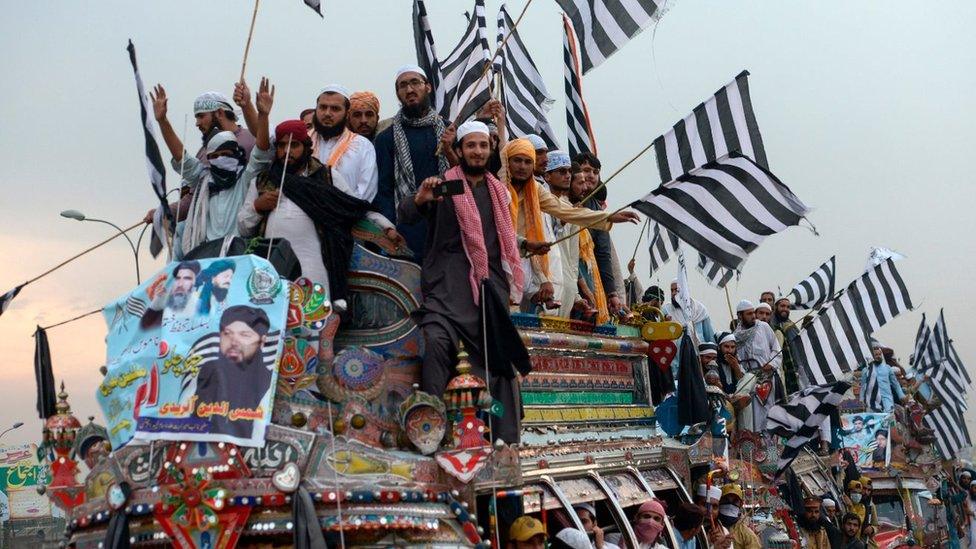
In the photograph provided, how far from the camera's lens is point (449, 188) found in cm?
777

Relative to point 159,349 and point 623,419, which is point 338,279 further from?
point 623,419

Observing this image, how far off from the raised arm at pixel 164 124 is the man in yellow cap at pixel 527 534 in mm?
3880

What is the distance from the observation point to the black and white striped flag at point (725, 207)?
9.93 metres

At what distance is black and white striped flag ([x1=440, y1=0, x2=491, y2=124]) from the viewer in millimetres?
12309

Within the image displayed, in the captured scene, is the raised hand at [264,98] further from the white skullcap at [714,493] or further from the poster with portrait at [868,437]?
the poster with portrait at [868,437]

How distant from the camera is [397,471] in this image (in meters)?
6.68

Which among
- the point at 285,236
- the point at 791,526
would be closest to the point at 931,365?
the point at 791,526

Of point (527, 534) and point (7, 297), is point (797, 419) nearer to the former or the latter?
point (527, 534)

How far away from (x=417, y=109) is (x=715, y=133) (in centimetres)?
262

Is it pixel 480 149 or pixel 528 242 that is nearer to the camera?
pixel 480 149

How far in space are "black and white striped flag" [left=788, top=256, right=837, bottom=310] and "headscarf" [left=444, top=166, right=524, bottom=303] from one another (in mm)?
12390

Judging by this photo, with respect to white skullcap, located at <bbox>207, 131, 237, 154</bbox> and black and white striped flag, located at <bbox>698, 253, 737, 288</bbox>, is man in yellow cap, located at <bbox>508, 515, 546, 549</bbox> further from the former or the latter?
black and white striped flag, located at <bbox>698, 253, 737, 288</bbox>

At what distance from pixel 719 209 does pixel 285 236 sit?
3.77 metres

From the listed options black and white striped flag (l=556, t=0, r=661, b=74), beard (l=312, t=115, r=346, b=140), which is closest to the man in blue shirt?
black and white striped flag (l=556, t=0, r=661, b=74)
